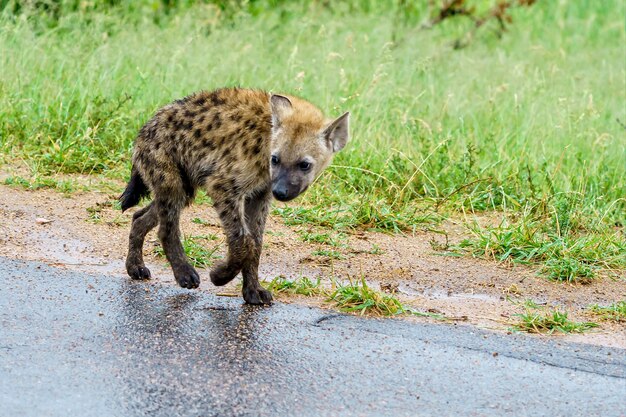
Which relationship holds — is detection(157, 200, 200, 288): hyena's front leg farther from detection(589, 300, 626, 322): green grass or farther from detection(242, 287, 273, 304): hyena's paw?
detection(589, 300, 626, 322): green grass

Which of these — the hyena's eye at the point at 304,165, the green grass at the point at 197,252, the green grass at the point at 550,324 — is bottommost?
the green grass at the point at 197,252

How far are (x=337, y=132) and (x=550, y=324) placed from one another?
1.22m

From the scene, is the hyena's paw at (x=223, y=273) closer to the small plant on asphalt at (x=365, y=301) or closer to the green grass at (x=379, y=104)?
the small plant on asphalt at (x=365, y=301)

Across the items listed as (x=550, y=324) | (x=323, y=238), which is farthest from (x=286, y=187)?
(x=550, y=324)

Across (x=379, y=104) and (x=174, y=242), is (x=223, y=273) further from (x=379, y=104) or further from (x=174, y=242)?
(x=379, y=104)

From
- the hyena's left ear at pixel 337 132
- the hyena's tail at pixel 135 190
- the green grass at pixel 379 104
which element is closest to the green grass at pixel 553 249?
the green grass at pixel 379 104

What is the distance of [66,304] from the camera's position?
3953 mm

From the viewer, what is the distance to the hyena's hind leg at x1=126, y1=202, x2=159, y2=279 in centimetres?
440

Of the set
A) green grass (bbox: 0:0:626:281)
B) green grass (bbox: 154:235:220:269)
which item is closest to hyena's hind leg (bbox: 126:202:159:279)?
green grass (bbox: 154:235:220:269)

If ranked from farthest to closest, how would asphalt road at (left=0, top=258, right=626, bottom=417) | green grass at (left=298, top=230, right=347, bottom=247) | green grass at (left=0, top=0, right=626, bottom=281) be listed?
green grass at (left=0, top=0, right=626, bottom=281)
green grass at (left=298, top=230, right=347, bottom=247)
asphalt road at (left=0, top=258, right=626, bottom=417)

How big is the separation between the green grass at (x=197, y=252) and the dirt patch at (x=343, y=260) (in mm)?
53

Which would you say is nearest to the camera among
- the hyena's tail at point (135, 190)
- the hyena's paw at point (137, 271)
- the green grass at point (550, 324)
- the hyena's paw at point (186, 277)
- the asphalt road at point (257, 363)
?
the asphalt road at point (257, 363)

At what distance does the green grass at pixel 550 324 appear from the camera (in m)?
3.94

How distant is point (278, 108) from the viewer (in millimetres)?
4414
